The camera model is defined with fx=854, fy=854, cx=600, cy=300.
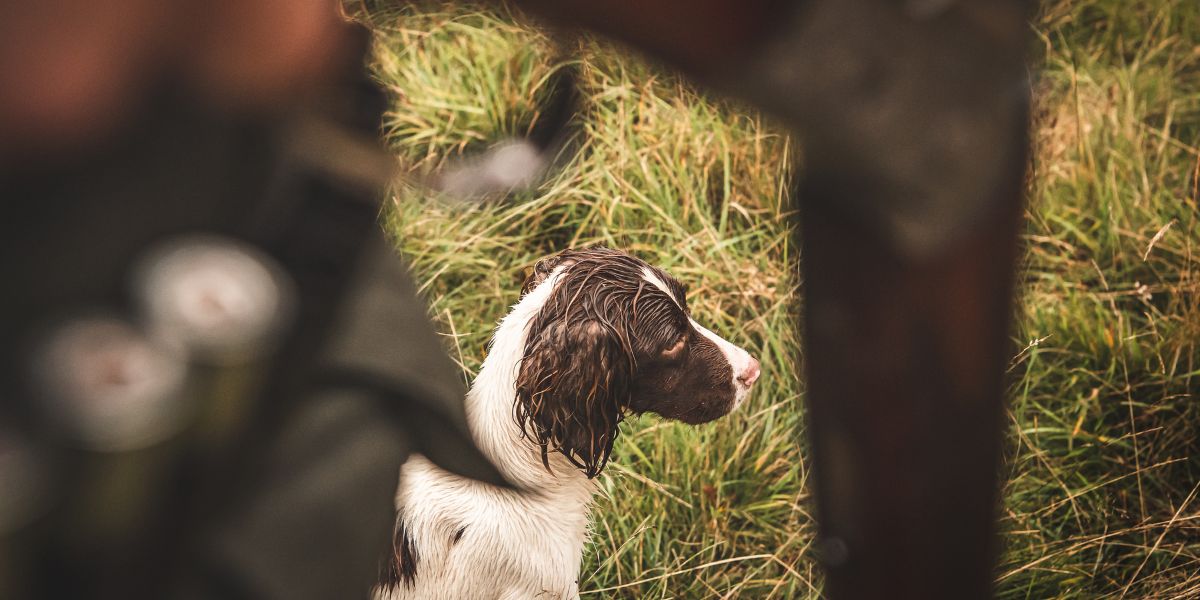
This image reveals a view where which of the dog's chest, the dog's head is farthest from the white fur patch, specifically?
the dog's chest

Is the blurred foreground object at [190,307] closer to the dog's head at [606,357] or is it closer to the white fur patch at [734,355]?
the dog's head at [606,357]

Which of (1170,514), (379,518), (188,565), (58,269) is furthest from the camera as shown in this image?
(1170,514)

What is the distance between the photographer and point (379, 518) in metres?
0.77

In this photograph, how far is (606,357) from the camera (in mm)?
799

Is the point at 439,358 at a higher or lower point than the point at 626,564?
higher

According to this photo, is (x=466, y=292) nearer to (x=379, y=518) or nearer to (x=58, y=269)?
(x=379, y=518)

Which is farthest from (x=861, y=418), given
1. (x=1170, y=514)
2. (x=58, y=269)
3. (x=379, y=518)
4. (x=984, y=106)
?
(x=1170, y=514)

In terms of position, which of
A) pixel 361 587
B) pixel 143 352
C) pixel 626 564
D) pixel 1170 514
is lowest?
pixel 1170 514

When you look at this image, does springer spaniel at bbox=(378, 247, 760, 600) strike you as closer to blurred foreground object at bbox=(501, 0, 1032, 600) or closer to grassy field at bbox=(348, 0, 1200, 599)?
grassy field at bbox=(348, 0, 1200, 599)

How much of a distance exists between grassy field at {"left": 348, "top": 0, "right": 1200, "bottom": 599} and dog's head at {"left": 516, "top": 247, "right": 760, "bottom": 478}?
0.10 ft

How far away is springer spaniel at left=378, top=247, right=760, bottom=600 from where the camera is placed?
0.79m

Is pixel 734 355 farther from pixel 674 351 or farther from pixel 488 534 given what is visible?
pixel 488 534

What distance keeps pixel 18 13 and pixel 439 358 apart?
0.44 metres

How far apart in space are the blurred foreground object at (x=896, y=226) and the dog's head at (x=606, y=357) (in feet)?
0.62
